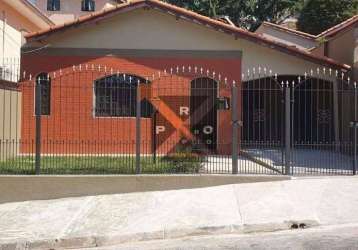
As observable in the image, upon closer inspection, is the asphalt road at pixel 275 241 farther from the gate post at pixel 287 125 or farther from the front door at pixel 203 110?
the front door at pixel 203 110

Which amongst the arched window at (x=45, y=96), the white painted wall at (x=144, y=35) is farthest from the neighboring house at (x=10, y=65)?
the white painted wall at (x=144, y=35)

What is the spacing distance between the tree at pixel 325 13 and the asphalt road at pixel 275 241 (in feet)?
88.6

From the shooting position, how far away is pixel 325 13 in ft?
116

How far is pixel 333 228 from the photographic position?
374 inches

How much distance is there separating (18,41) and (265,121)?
9532mm

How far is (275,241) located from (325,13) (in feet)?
94.7

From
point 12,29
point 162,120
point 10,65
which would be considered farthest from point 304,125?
point 12,29

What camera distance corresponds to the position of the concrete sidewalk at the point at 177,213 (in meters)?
9.48

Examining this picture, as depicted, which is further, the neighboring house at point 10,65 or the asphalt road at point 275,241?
the neighboring house at point 10,65

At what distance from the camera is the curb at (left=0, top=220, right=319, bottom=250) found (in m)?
9.16

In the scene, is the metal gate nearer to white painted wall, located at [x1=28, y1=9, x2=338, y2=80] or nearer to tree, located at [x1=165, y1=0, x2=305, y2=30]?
white painted wall, located at [x1=28, y1=9, x2=338, y2=80]

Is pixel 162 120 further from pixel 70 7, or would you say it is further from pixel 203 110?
pixel 70 7

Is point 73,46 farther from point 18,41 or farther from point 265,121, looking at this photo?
point 265,121

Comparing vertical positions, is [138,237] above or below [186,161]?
below
